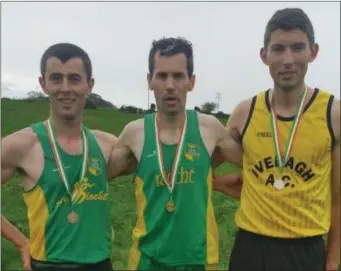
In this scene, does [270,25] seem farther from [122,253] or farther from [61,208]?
[122,253]

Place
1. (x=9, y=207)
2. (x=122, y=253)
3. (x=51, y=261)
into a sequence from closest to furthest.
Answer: (x=51, y=261) < (x=122, y=253) < (x=9, y=207)

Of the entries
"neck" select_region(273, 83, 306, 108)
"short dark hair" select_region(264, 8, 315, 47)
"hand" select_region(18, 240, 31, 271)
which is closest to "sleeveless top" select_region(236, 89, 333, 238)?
"neck" select_region(273, 83, 306, 108)

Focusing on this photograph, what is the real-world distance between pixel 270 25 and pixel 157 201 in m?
1.56

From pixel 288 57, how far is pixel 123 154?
1.44 m

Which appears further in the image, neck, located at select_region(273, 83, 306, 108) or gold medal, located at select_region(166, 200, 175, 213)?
neck, located at select_region(273, 83, 306, 108)

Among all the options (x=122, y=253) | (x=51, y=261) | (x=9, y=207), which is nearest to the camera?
(x=51, y=261)

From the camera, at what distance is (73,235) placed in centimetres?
421

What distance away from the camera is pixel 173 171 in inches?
168

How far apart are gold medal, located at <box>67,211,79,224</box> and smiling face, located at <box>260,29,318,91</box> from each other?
1.75 meters

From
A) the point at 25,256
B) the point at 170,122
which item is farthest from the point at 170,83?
the point at 25,256

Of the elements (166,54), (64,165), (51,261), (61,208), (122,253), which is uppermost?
(166,54)

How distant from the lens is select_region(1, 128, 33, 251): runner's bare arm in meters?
4.27

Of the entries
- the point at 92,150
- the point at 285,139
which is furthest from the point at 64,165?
the point at 285,139

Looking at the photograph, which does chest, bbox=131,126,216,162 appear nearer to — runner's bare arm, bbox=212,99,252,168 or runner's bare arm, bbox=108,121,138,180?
runner's bare arm, bbox=108,121,138,180
